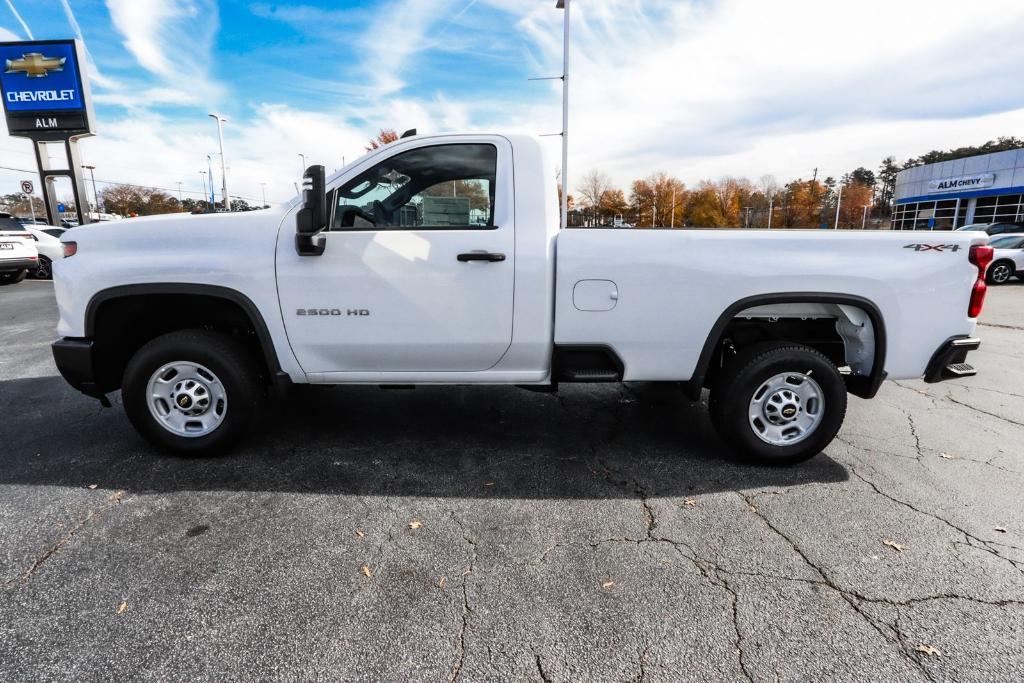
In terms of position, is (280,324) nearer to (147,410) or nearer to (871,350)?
(147,410)

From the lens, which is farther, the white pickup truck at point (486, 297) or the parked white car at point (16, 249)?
the parked white car at point (16, 249)

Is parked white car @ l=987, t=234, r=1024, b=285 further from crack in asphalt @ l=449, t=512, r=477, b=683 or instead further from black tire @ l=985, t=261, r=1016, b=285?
crack in asphalt @ l=449, t=512, r=477, b=683

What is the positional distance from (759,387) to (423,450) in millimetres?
2254

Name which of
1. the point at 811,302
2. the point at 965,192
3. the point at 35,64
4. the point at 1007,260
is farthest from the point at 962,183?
the point at 35,64

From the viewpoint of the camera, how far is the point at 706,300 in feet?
11.1

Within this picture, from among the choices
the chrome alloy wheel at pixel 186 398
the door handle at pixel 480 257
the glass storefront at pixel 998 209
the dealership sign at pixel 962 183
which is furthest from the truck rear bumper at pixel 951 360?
the dealership sign at pixel 962 183

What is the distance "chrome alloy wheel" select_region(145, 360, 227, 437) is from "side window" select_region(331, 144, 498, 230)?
1296 mm

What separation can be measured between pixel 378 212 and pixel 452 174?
0.53 metres

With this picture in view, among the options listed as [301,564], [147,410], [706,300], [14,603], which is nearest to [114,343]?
[147,410]

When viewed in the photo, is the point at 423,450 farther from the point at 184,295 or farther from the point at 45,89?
the point at 45,89

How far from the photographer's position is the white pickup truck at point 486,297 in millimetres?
3342

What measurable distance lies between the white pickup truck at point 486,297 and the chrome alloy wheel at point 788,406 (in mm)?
11

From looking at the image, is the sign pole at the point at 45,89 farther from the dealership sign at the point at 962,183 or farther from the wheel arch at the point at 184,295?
the dealership sign at the point at 962,183

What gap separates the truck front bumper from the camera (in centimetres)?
352
